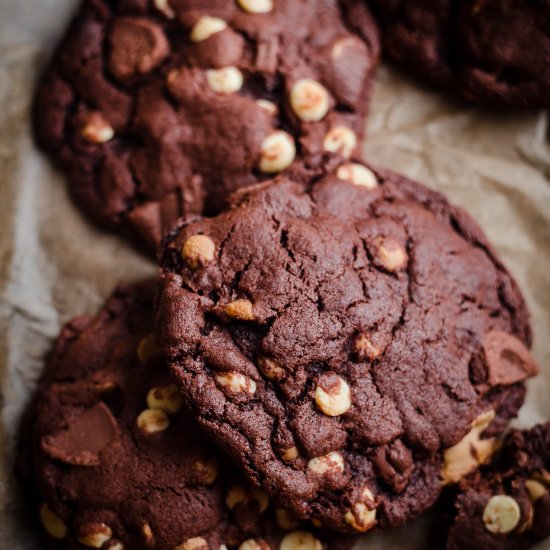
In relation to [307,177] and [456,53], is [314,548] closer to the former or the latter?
[307,177]

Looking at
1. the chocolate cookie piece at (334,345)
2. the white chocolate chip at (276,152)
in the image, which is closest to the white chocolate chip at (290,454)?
the chocolate cookie piece at (334,345)

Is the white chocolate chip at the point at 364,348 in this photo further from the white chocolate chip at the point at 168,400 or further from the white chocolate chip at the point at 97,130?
the white chocolate chip at the point at 97,130

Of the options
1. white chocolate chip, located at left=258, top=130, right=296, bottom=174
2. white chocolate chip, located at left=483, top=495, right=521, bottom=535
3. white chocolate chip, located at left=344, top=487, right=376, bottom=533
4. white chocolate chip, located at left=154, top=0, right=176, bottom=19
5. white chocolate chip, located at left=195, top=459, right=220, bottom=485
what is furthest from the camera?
white chocolate chip, located at left=154, top=0, right=176, bottom=19

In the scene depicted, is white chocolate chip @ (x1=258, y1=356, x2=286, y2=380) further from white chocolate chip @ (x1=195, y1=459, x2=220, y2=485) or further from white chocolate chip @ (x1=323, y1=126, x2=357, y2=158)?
white chocolate chip @ (x1=323, y1=126, x2=357, y2=158)

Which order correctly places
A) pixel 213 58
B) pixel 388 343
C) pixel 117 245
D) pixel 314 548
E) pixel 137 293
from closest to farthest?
pixel 388 343 → pixel 314 548 → pixel 213 58 → pixel 137 293 → pixel 117 245

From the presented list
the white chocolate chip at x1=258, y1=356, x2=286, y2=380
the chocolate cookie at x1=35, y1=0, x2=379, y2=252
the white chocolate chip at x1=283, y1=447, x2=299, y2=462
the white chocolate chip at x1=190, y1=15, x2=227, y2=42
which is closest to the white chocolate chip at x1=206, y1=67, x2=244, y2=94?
the chocolate cookie at x1=35, y1=0, x2=379, y2=252

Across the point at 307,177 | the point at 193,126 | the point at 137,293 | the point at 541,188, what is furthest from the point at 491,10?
the point at 137,293
